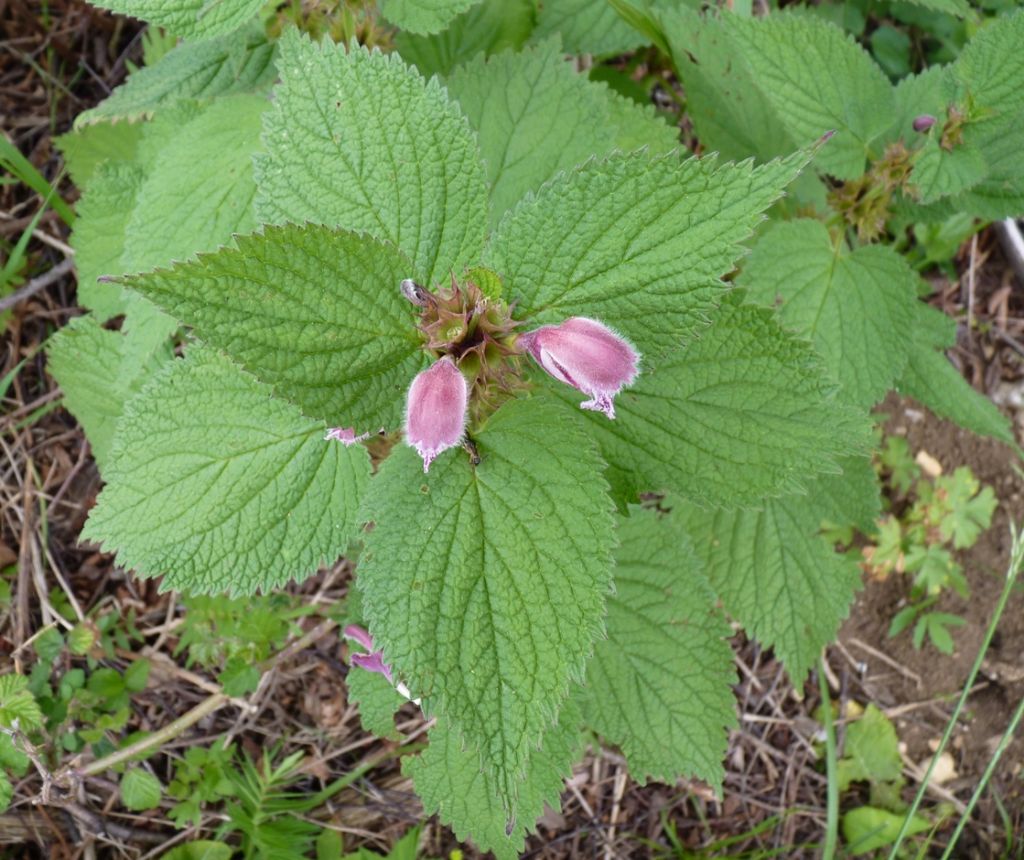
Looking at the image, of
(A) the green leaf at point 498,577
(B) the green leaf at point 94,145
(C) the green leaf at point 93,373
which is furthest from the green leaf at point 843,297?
(B) the green leaf at point 94,145

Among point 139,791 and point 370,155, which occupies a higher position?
point 370,155

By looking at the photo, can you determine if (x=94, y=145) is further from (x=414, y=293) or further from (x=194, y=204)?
(x=414, y=293)

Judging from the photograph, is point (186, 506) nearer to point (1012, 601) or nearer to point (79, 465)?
point (79, 465)

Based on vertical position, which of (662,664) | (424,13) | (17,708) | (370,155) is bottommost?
(17,708)

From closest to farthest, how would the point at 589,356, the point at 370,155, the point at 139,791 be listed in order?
the point at 589,356, the point at 370,155, the point at 139,791

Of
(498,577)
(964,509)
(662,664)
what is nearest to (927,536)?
(964,509)

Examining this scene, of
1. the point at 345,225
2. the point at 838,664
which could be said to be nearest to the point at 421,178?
the point at 345,225
